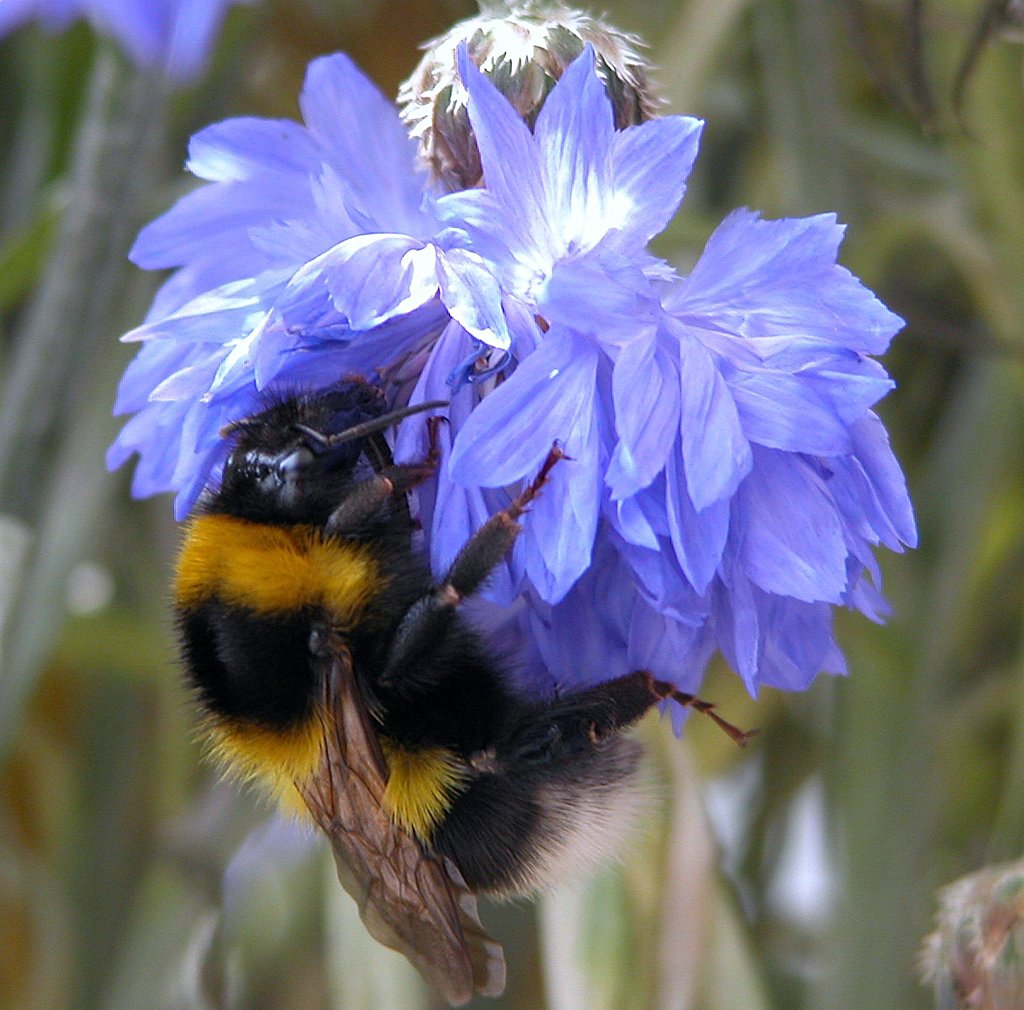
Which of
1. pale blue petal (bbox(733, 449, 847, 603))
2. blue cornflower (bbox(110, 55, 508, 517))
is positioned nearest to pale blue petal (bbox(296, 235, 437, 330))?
blue cornflower (bbox(110, 55, 508, 517))

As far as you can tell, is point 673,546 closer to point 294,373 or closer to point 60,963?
point 294,373

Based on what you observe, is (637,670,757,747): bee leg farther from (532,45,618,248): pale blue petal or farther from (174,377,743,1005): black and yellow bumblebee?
(532,45,618,248): pale blue petal

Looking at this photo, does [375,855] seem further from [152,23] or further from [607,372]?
[152,23]

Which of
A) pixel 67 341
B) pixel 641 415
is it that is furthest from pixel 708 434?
pixel 67 341

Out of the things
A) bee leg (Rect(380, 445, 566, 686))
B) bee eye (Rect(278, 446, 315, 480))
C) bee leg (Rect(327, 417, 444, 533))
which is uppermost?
bee eye (Rect(278, 446, 315, 480))

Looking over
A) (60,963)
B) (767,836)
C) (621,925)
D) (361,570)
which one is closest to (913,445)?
(767,836)

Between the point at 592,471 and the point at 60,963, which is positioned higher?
the point at 592,471

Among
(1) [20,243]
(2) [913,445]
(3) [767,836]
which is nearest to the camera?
(1) [20,243]
